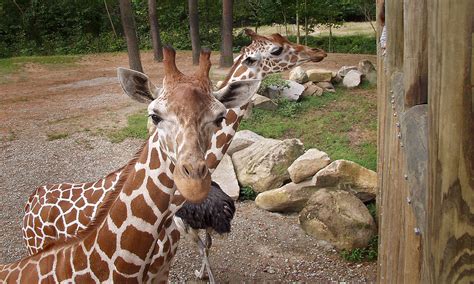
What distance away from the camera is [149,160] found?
295 cm

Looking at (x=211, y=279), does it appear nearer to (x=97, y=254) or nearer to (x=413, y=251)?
(x=97, y=254)

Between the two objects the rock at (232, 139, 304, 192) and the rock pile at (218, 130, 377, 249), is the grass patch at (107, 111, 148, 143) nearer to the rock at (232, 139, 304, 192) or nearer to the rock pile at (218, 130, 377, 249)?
the rock pile at (218, 130, 377, 249)

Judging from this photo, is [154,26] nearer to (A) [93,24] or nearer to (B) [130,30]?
(B) [130,30]

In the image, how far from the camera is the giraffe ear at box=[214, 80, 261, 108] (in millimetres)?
3059

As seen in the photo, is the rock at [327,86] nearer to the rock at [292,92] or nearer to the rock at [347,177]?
the rock at [292,92]

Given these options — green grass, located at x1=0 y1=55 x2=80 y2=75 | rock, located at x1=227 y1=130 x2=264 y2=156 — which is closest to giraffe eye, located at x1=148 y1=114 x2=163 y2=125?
rock, located at x1=227 y1=130 x2=264 y2=156

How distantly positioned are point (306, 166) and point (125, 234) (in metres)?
4.18

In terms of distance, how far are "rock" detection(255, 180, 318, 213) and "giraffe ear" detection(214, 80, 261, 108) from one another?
3.57 metres

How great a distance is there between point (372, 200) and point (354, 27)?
19013 mm

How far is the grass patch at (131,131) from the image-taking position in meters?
9.70

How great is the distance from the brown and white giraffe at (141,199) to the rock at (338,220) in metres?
3.00

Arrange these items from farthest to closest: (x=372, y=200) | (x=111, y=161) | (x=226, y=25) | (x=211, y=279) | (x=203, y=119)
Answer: (x=226, y=25), (x=111, y=161), (x=372, y=200), (x=211, y=279), (x=203, y=119)

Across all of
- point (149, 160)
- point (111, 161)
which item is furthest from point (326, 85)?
point (149, 160)

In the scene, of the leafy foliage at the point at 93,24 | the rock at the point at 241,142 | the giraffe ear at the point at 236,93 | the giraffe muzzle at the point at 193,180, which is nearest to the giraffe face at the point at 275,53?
the rock at the point at 241,142
